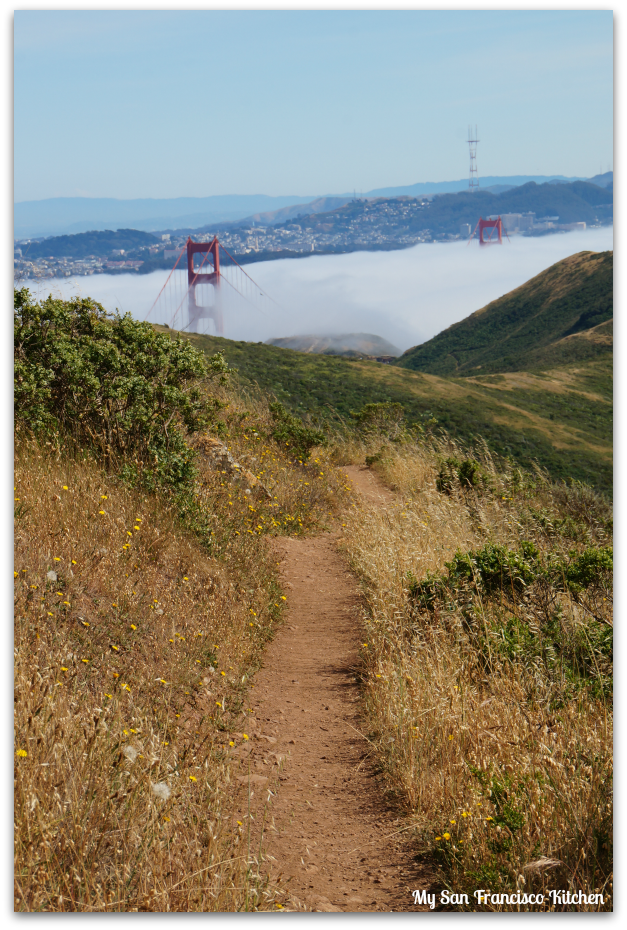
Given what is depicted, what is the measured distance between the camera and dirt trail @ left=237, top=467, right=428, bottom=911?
2479 mm

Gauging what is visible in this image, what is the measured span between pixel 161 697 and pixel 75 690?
591 mm

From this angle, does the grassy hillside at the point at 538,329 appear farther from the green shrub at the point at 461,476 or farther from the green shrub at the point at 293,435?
the green shrub at the point at 293,435

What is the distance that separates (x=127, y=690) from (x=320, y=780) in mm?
1047

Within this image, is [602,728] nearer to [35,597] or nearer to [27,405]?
[35,597]

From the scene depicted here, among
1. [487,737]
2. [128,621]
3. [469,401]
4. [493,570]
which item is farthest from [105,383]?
[469,401]

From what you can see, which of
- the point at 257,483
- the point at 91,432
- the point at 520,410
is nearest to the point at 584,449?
the point at 520,410

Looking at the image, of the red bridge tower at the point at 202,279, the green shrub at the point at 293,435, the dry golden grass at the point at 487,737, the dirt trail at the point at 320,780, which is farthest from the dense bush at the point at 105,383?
the red bridge tower at the point at 202,279

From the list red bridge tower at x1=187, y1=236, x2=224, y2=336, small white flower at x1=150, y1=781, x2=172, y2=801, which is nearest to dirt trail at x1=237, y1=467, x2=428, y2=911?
small white flower at x1=150, y1=781, x2=172, y2=801

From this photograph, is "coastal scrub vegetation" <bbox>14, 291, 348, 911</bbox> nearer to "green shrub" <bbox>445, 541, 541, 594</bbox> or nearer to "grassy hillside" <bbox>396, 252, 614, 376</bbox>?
"green shrub" <bbox>445, 541, 541, 594</bbox>

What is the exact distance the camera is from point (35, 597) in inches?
121

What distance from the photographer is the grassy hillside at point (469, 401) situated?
28766mm

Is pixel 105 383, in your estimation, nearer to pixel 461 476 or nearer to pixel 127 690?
pixel 127 690

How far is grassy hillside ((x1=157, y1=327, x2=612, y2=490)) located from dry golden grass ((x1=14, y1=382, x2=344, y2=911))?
58.7ft
